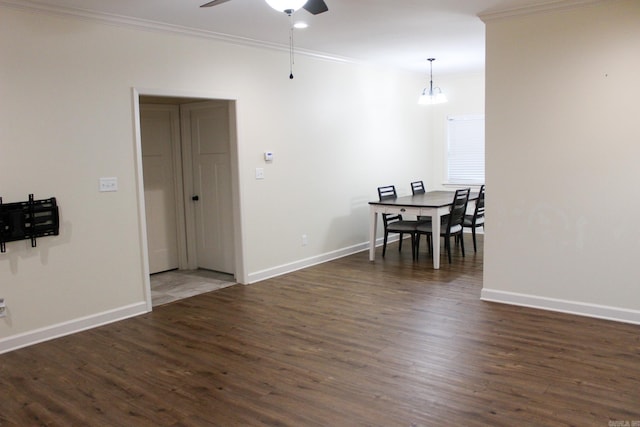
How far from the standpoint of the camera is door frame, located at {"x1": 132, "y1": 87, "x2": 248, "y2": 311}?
4.50 m

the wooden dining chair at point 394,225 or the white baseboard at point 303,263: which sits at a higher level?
the wooden dining chair at point 394,225

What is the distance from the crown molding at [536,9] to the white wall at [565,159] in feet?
0.11

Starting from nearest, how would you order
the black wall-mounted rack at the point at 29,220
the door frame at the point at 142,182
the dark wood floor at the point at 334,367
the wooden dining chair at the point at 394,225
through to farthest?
the dark wood floor at the point at 334,367 → the black wall-mounted rack at the point at 29,220 → the door frame at the point at 142,182 → the wooden dining chair at the point at 394,225

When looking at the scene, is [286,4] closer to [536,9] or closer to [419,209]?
[536,9]

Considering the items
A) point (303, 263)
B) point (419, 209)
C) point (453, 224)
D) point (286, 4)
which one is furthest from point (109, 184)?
point (453, 224)

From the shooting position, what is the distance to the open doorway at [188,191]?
5.82m

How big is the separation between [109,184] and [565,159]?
3730 mm

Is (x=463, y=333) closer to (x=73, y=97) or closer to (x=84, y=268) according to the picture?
(x=84, y=268)

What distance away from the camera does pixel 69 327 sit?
4121 millimetres

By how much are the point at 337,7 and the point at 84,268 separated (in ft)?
9.55

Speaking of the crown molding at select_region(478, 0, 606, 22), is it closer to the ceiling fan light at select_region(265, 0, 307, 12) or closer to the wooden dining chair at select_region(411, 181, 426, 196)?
the ceiling fan light at select_region(265, 0, 307, 12)

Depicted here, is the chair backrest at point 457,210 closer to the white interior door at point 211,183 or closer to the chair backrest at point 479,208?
the chair backrest at point 479,208

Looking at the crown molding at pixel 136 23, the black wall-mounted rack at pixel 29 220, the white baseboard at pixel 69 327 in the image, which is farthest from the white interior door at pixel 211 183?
the black wall-mounted rack at pixel 29 220

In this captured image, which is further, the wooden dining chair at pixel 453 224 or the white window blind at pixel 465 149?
the white window blind at pixel 465 149
